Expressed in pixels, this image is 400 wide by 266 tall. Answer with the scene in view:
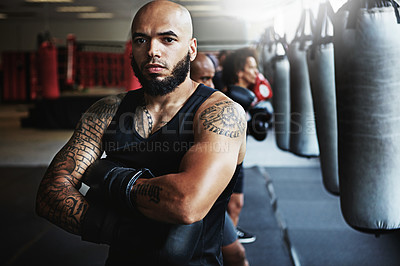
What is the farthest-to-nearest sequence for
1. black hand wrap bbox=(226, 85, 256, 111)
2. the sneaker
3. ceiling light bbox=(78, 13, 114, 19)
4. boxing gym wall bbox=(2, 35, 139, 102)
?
ceiling light bbox=(78, 13, 114, 19), boxing gym wall bbox=(2, 35, 139, 102), the sneaker, black hand wrap bbox=(226, 85, 256, 111)

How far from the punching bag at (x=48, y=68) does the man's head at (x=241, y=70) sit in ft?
22.2

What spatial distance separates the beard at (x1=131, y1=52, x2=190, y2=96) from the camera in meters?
1.18

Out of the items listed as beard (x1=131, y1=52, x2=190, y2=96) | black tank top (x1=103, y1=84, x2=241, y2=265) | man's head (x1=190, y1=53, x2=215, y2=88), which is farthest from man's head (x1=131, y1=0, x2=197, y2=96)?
man's head (x1=190, y1=53, x2=215, y2=88)

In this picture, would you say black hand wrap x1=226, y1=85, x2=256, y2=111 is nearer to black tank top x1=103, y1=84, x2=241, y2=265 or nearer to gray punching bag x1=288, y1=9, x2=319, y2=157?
gray punching bag x1=288, y1=9, x2=319, y2=157

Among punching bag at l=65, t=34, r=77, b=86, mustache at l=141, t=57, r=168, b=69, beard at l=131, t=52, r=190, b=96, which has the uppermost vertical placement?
mustache at l=141, t=57, r=168, b=69

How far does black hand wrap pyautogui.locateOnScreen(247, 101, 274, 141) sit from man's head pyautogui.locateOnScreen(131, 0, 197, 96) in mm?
1450

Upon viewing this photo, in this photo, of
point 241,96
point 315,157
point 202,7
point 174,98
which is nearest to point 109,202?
point 174,98

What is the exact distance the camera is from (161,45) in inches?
45.6

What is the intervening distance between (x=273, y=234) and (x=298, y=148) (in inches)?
28.6

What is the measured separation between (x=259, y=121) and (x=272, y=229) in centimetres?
96

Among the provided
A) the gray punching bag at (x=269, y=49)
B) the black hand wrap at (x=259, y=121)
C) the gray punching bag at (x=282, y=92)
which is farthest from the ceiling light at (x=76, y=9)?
the black hand wrap at (x=259, y=121)

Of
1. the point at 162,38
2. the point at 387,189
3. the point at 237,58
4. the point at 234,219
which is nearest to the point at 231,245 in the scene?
the point at 234,219

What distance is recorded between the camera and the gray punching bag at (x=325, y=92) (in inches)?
78.4

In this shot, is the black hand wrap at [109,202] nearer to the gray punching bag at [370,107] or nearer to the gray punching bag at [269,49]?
the gray punching bag at [370,107]
